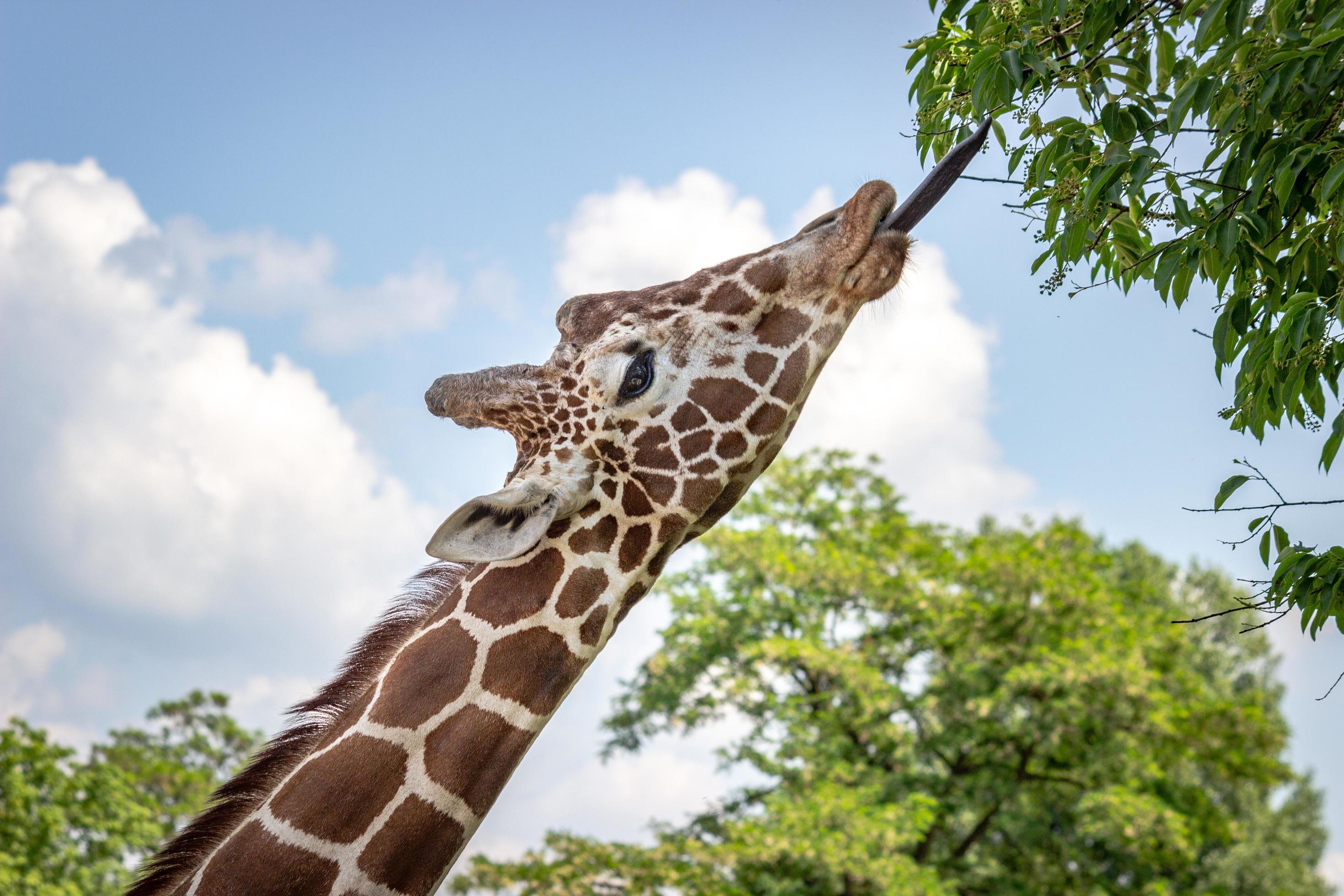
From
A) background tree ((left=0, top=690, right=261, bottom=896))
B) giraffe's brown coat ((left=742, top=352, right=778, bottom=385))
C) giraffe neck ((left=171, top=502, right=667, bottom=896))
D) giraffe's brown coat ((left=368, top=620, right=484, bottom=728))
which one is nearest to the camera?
giraffe neck ((left=171, top=502, right=667, bottom=896))

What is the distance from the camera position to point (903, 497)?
15203mm

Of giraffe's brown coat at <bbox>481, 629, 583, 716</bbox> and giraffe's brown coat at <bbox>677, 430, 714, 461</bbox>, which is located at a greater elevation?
giraffe's brown coat at <bbox>677, 430, 714, 461</bbox>

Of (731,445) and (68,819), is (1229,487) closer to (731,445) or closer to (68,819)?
(731,445)

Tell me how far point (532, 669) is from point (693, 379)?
940 mm

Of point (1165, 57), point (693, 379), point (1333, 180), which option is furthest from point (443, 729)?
point (1165, 57)

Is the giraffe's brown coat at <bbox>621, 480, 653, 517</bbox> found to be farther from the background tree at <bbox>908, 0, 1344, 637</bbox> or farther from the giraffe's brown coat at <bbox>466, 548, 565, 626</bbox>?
the background tree at <bbox>908, 0, 1344, 637</bbox>

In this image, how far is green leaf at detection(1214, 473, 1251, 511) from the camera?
116 inches

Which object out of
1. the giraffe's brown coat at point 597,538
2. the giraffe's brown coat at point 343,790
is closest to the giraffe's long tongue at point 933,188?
the giraffe's brown coat at point 597,538

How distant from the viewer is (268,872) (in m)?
→ 2.38

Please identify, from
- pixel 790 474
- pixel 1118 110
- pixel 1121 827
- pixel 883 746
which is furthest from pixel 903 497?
pixel 1118 110

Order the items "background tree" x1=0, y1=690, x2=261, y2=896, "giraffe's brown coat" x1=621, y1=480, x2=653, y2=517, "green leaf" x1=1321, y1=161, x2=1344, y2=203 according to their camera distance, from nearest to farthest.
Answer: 1. "green leaf" x1=1321, y1=161, x2=1344, y2=203
2. "giraffe's brown coat" x1=621, y1=480, x2=653, y2=517
3. "background tree" x1=0, y1=690, x2=261, y2=896

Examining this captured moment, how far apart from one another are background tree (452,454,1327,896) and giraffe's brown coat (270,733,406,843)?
968 cm

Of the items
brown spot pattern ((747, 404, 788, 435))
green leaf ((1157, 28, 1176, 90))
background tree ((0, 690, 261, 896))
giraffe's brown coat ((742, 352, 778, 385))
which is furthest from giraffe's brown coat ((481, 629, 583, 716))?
background tree ((0, 690, 261, 896))

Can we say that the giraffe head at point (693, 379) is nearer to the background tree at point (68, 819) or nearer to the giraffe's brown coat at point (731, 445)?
the giraffe's brown coat at point (731, 445)
